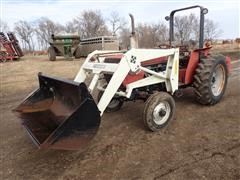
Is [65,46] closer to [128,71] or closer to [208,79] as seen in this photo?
[208,79]

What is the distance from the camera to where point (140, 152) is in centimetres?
369

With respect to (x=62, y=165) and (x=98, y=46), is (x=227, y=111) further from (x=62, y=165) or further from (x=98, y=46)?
(x=98, y=46)

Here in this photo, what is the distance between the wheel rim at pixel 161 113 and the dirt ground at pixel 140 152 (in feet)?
0.59

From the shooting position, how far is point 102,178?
310 cm

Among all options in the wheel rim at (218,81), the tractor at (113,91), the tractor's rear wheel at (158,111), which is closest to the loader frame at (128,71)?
the tractor at (113,91)

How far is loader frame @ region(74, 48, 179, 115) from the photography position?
12.8 feet

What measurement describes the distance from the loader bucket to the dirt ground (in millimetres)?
399

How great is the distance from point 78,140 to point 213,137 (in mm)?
2158

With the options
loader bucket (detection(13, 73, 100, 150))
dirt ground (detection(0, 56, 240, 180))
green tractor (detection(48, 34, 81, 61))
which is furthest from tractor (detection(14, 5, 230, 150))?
green tractor (detection(48, 34, 81, 61))

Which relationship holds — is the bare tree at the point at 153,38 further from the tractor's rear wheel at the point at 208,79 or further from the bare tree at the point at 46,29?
the bare tree at the point at 46,29

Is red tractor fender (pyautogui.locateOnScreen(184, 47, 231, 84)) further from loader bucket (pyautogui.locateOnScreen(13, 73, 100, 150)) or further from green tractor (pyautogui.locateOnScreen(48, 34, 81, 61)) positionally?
green tractor (pyautogui.locateOnScreen(48, 34, 81, 61))

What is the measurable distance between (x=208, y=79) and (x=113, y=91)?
2.27 meters

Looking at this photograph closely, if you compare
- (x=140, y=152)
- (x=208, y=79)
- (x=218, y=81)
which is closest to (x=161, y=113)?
(x=140, y=152)

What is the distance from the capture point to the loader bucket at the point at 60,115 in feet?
10.2
